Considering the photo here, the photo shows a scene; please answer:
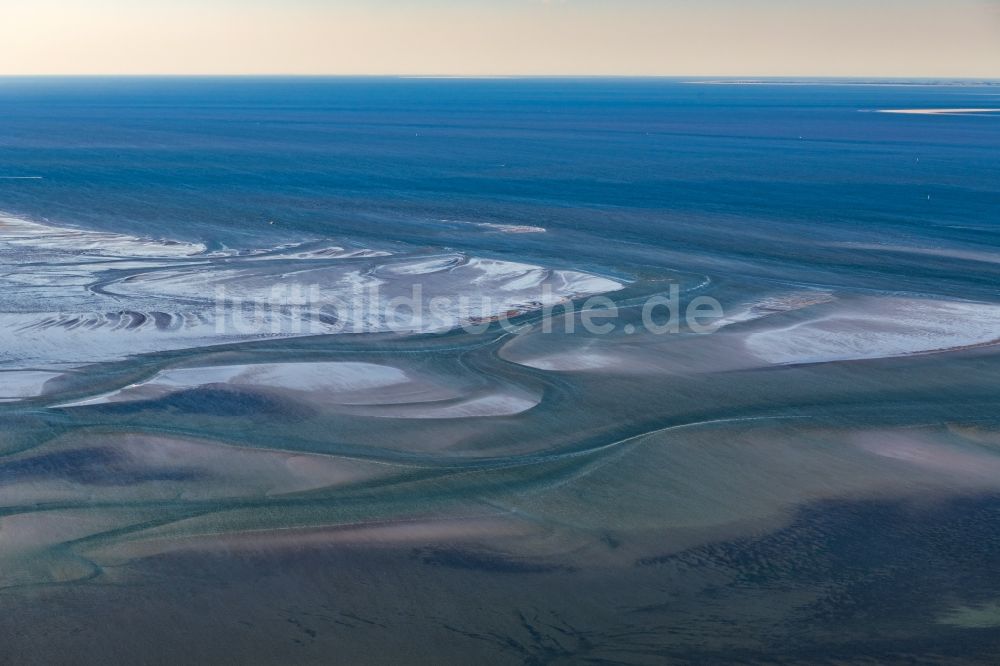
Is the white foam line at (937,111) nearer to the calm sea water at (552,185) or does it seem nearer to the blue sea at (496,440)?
the calm sea water at (552,185)

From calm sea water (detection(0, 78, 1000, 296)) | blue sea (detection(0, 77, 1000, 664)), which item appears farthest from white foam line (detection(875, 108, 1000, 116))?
blue sea (detection(0, 77, 1000, 664))

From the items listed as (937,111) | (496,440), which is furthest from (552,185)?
(937,111)

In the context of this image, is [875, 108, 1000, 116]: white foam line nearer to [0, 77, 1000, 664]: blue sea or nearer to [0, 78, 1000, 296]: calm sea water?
[0, 78, 1000, 296]: calm sea water

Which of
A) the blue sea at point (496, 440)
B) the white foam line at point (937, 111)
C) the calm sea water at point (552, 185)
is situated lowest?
the blue sea at point (496, 440)

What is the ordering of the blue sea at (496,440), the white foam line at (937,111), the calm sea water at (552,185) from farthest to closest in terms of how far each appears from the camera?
the white foam line at (937,111), the calm sea water at (552,185), the blue sea at (496,440)

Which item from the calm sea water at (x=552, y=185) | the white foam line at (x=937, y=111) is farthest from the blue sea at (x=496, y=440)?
the white foam line at (x=937, y=111)

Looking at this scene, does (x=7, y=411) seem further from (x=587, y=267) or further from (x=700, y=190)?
(x=700, y=190)

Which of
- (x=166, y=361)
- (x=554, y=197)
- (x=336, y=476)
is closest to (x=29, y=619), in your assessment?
(x=336, y=476)

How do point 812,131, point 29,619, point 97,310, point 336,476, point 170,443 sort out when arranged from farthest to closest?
point 812,131
point 97,310
point 170,443
point 336,476
point 29,619
